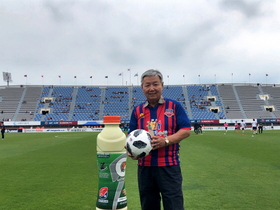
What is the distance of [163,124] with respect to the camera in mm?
3197

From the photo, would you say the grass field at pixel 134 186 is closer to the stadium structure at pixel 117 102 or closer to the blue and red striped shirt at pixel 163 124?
the blue and red striped shirt at pixel 163 124

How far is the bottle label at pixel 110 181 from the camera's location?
141 inches

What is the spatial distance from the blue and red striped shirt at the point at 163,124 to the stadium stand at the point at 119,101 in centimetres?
5619

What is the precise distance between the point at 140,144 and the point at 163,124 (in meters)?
0.40

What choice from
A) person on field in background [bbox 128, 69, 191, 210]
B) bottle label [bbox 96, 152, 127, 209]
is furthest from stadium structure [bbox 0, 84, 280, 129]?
person on field in background [bbox 128, 69, 191, 210]

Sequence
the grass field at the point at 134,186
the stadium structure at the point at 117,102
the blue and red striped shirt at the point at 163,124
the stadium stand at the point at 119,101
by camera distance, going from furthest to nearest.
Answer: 1. the stadium stand at the point at 119,101
2. the stadium structure at the point at 117,102
3. the grass field at the point at 134,186
4. the blue and red striped shirt at the point at 163,124

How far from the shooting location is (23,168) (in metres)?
10.1

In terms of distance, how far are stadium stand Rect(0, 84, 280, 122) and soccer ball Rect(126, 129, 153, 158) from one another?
185 feet

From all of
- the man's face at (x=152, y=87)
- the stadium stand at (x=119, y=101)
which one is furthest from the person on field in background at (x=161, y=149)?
the stadium stand at (x=119, y=101)

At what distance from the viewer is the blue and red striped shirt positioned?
3137 mm

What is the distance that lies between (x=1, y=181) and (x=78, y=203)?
12.3 feet

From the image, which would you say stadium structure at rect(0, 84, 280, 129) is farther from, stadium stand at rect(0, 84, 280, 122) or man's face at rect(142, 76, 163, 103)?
man's face at rect(142, 76, 163, 103)

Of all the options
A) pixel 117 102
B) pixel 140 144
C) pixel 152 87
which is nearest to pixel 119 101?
pixel 117 102

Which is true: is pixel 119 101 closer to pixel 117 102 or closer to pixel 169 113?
pixel 117 102
